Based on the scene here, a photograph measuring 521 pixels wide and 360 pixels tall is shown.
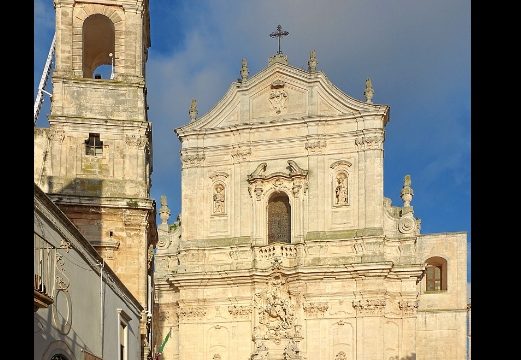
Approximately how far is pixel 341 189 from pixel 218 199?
178 inches

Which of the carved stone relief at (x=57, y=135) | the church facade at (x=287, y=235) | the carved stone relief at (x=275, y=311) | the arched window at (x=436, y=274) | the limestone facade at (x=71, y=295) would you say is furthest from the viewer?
the arched window at (x=436, y=274)

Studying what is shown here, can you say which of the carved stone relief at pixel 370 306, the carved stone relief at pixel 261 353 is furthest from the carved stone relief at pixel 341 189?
the carved stone relief at pixel 261 353

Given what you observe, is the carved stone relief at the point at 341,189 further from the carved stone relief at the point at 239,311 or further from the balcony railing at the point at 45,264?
the balcony railing at the point at 45,264

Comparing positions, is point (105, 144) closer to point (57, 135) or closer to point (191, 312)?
point (57, 135)

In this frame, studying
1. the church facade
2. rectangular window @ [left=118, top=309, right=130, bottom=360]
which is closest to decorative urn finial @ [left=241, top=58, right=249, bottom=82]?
the church facade

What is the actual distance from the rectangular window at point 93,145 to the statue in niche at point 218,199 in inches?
483

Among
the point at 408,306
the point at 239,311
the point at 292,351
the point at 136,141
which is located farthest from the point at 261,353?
the point at 136,141

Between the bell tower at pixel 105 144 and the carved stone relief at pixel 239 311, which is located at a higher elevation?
the bell tower at pixel 105 144

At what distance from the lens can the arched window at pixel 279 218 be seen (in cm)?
2917

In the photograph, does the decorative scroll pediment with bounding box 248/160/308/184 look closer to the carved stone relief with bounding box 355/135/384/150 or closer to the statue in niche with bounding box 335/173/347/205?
the statue in niche with bounding box 335/173/347/205

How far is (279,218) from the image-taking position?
96.5 ft

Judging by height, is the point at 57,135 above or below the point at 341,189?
above
